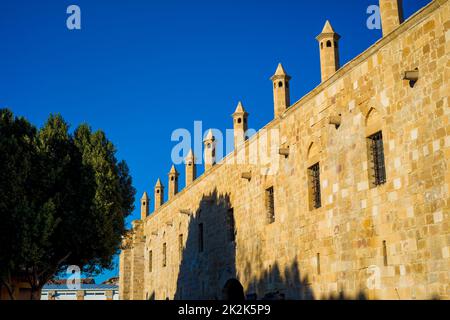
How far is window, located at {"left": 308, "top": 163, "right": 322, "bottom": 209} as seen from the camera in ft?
49.7

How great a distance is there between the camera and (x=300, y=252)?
15.4 meters

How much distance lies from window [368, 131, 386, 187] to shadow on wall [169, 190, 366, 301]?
3.84 metres

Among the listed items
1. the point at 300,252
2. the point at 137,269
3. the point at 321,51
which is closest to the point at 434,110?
the point at 321,51

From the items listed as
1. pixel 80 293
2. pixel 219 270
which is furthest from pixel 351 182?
pixel 80 293

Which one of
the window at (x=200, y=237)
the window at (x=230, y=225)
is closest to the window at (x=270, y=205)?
the window at (x=230, y=225)

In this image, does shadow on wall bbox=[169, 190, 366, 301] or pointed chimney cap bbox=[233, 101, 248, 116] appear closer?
shadow on wall bbox=[169, 190, 366, 301]

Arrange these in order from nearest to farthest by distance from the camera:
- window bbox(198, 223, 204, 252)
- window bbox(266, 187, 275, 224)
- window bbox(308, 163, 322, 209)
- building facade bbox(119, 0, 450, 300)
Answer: building facade bbox(119, 0, 450, 300) → window bbox(308, 163, 322, 209) → window bbox(266, 187, 275, 224) → window bbox(198, 223, 204, 252)

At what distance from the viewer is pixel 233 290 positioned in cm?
2131

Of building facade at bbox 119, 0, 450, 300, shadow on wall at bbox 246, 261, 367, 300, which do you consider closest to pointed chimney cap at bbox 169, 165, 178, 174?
building facade at bbox 119, 0, 450, 300

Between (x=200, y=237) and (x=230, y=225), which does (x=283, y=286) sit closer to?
(x=230, y=225)

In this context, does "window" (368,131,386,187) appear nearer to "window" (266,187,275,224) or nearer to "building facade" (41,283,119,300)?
"window" (266,187,275,224)

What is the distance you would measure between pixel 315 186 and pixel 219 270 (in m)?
7.71

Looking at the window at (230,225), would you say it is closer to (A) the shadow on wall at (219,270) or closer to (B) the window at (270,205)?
(A) the shadow on wall at (219,270)
